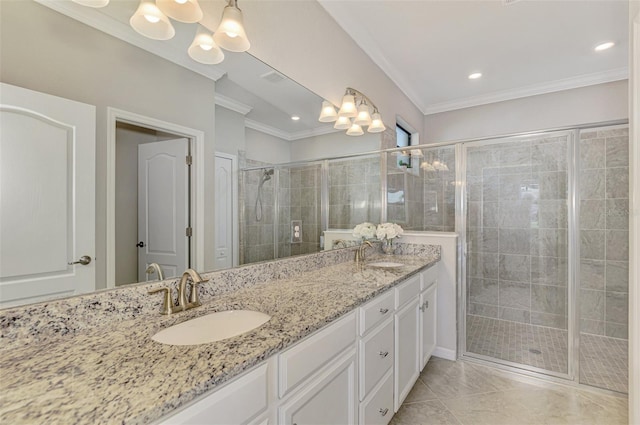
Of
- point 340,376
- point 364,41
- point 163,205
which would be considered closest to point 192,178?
point 163,205

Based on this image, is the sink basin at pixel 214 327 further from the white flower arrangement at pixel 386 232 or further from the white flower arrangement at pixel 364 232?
the white flower arrangement at pixel 386 232

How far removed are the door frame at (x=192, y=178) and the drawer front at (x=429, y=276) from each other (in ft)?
5.08

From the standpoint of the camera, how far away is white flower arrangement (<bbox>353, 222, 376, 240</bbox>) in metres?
2.48

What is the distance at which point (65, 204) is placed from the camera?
2.92ft

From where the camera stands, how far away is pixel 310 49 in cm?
209

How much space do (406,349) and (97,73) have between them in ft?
6.48

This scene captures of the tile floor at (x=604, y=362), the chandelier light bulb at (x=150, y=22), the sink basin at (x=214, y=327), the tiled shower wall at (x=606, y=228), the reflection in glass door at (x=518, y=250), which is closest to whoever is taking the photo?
the sink basin at (x=214, y=327)

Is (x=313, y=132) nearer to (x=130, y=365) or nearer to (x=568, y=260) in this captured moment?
(x=130, y=365)

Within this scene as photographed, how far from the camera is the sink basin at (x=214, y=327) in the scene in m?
0.95

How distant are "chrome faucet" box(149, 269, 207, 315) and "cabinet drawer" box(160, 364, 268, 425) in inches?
18.4

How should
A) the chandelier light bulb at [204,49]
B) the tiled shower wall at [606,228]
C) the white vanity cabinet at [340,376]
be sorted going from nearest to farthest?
the white vanity cabinet at [340,376] → the chandelier light bulb at [204,49] → the tiled shower wall at [606,228]

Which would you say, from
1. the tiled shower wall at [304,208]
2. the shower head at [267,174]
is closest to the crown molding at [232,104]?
the shower head at [267,174]

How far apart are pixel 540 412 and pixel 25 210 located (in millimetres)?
2721

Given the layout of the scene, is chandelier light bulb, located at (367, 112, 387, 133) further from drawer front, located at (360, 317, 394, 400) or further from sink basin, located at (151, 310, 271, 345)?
sink basin, located at (151, 310, 271, 345)
